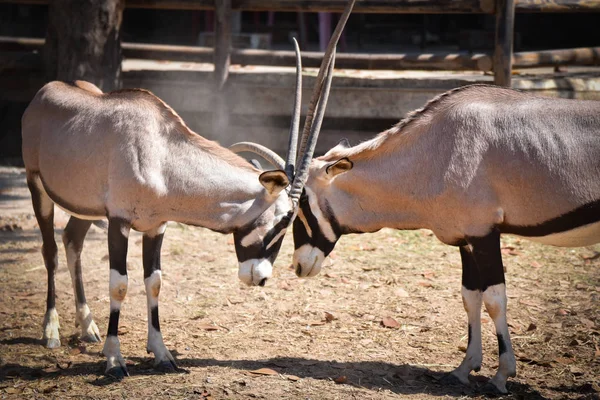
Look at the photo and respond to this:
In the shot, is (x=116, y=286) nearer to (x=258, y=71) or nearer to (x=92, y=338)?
(x=92, y=338)

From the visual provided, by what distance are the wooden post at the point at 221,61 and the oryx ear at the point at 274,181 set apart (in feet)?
17.5

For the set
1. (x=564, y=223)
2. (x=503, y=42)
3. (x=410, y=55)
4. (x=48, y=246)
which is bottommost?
(x=48, y=246)

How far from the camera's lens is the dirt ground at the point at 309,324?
16.8 ft

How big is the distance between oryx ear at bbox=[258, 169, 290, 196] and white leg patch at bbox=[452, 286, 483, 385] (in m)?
1.47

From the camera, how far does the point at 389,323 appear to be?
20.7 ft

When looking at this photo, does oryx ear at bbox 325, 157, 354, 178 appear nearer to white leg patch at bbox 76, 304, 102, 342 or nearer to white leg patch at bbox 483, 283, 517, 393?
white leg patch at bbox 483, 283, 517, 393

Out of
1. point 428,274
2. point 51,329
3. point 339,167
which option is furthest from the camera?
point 428,274

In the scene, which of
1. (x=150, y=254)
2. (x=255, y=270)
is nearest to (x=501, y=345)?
(x=255, y=270)

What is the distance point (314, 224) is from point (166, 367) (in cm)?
140

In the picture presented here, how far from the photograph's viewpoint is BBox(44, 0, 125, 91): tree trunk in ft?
30.4

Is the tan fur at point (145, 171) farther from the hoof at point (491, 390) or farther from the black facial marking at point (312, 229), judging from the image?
the hoof at point (491, 390)

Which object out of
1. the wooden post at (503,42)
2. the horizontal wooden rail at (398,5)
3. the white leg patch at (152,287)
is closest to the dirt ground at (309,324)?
the white leg patch at (152,287)

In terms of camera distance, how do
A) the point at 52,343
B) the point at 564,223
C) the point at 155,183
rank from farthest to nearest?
the point at 52,343 → the point at 155,183 → the point at 564,223

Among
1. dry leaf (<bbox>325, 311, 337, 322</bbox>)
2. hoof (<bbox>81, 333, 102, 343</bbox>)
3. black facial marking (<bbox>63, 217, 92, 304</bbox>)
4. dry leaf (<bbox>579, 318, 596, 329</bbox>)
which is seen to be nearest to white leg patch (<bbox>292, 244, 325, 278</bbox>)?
dry leaf (<bbox>325, 311, 337, 322</bbox>)
